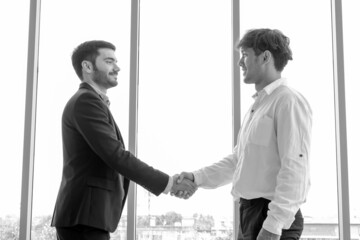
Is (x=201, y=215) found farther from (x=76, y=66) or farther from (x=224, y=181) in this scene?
(x=76, y=66)

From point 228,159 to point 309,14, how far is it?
1.42 meters

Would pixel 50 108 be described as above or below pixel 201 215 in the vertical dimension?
above

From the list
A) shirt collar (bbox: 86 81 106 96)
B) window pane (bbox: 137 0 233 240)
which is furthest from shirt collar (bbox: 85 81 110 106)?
window pane (bbox: 137 0 233 240)

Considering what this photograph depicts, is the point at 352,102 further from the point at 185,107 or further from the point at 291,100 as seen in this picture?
the point at 291,100

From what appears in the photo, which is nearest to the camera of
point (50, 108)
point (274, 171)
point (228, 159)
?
point (274, 171)

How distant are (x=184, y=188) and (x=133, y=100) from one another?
2.92 ft

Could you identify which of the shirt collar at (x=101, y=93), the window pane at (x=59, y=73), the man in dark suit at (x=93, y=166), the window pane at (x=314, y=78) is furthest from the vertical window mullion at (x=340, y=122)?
Result: the shirt collar at (x=101, y=93)

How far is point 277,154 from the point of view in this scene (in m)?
2.11

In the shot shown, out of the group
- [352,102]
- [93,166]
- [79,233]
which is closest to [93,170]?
[93,166]

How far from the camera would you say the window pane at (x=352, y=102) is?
3343 mm

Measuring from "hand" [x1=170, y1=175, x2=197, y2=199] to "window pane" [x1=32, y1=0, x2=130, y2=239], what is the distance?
773mm

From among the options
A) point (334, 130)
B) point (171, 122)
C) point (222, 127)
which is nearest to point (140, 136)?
point (171, 122)

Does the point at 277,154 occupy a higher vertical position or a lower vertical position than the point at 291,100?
lower

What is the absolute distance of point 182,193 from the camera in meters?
2.85
